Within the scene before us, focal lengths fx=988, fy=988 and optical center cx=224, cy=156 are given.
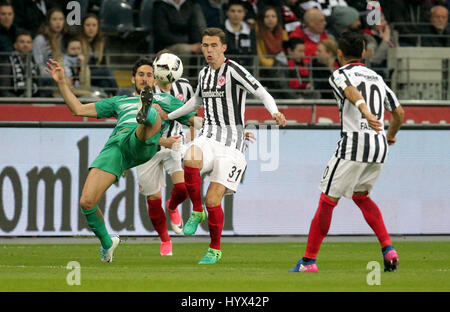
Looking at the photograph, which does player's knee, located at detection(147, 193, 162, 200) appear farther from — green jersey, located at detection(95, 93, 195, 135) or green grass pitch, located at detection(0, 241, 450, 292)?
green jersey, located at detection(95, 93, 195, 135)

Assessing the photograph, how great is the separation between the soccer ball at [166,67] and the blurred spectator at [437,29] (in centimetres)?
841

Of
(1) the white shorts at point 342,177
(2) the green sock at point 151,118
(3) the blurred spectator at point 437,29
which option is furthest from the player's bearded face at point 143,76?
(3) the blurred spectator at point 437,29

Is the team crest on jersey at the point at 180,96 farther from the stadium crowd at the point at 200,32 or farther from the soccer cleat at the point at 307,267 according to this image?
the stadium crowd at the point at 200,32

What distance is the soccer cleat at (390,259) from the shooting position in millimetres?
8703

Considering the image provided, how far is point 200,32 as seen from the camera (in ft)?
54.0

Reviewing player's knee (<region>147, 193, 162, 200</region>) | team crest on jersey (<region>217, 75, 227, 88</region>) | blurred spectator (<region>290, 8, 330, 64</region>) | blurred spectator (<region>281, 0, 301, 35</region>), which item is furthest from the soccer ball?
blurred spectator (<region>281, 0, 301, 35</region>)

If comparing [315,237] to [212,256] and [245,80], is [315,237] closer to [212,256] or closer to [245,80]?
[212,256]

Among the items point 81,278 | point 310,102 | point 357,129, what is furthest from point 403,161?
point 81,278

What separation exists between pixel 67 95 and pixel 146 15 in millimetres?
7600

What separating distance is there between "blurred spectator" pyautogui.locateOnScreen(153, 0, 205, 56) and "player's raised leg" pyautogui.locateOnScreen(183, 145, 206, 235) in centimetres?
626

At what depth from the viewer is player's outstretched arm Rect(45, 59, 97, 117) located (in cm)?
898

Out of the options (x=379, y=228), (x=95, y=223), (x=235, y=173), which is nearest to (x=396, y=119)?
(x=379, y=228)

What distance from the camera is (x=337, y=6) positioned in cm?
1756
